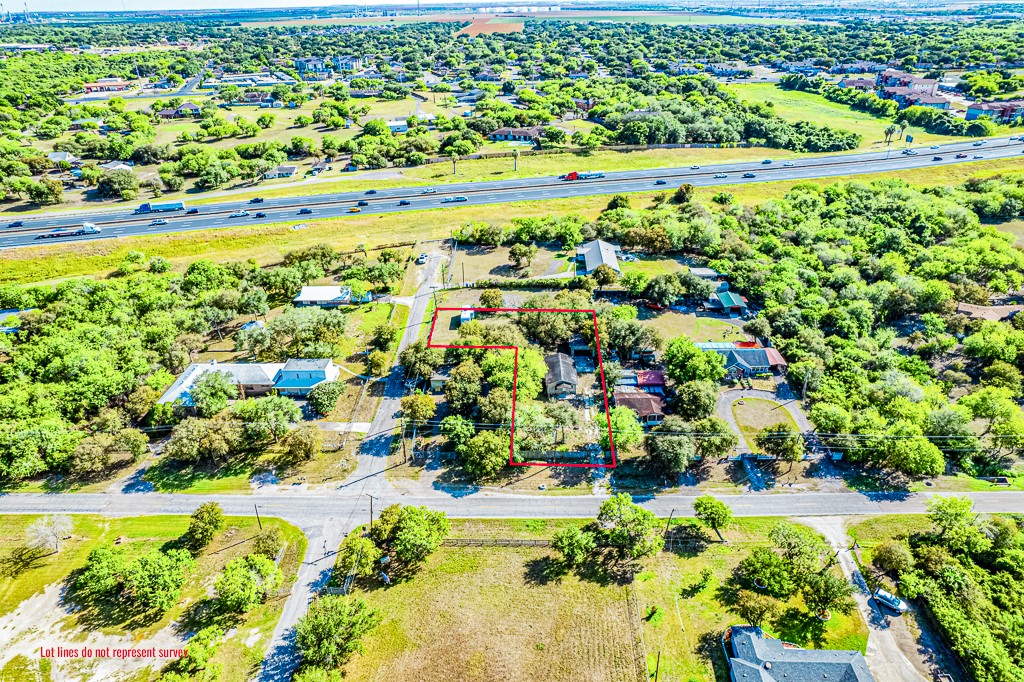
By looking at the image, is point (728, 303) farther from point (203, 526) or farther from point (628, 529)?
point (203, 526)

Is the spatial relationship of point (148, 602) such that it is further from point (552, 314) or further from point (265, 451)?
point (552, 314)

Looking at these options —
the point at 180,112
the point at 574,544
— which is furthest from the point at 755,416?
the point at 180,112

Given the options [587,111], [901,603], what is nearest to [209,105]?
[587,111]

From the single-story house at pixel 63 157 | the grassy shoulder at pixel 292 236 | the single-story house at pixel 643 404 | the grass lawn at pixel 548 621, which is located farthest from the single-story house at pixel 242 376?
the single-story house at pixel 63 157

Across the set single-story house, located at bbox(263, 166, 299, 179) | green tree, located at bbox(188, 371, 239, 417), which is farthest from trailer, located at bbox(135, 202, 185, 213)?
green tree, located at bbox(188, 371, 239, 417)

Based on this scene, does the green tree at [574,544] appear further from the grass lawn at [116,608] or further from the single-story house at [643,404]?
the grass lawn at [116,608]
